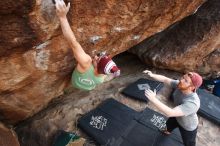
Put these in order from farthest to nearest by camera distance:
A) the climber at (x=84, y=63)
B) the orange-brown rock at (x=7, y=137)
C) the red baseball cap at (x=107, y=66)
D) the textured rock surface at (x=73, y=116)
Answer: the textured rock surface at (x=73, y=116) → the orange-brown rock at (x=7, y=137) → the red baseball cap at (x=107, y=66) → the climber at (x=84, y=63)

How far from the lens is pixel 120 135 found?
5.64 meters

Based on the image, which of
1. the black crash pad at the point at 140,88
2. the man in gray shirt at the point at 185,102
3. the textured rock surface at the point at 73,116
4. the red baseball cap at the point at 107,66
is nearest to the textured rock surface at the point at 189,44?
the black crash pad at the point at 140,88

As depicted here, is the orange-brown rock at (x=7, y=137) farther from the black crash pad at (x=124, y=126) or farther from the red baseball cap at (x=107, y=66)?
the red baseball cap at (x=107, y=66)

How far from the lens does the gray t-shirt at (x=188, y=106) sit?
455cm

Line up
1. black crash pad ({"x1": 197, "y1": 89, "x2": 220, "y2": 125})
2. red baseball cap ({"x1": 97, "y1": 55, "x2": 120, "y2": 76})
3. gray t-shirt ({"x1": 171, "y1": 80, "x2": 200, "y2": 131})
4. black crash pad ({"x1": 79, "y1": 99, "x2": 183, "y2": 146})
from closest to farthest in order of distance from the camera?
red baseball cap ({"x1": 97, "y1": 55, "x2": 120, "y2": 76})
gray t-shirt ({"x1": 171, "y1": 80, "x2": 200, "y2": 131})
black crash pad ({"x1": 79, "y1": 99, "x2": 183, "y2": 146})
black crash pad ({"x1": 197, "y1": 89, "x2": 220, "y2": 125})

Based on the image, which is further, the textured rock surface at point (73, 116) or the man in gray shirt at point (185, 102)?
the textured rock surface at point (73, 116)

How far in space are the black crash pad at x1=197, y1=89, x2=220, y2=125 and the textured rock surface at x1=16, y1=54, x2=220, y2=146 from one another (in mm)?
106

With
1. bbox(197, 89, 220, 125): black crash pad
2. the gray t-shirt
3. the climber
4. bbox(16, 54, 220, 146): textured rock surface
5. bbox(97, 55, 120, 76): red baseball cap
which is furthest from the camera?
bbox(197, 89, 220, 125): black crash pad

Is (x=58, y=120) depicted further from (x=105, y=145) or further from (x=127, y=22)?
(x=127, y=22)

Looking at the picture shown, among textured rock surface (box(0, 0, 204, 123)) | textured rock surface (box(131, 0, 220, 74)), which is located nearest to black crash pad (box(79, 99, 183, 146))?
textured rock surface (box(0, 0, 204, 123))

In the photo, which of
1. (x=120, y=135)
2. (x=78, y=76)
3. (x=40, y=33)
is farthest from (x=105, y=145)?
(x=40, y=33)

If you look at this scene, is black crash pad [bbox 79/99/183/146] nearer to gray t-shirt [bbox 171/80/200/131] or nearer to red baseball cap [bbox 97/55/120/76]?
gray t-shirt [bbox 171/80/200/131]

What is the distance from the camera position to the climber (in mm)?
3725

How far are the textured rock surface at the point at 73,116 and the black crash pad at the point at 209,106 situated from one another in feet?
0.35
